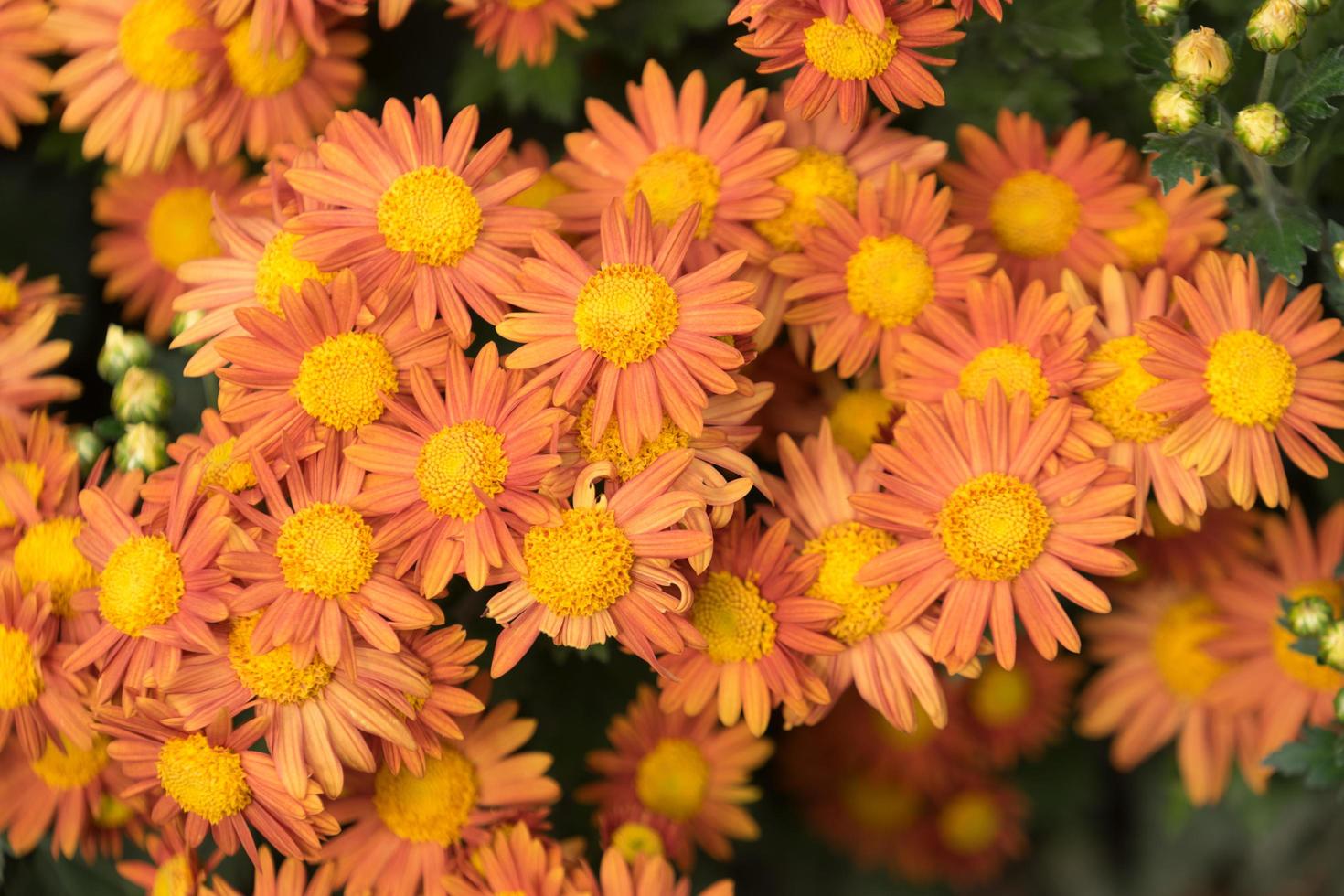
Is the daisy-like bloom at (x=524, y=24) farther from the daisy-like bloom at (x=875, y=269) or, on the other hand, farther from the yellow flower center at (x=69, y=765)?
the yellow flower center at (x=69, y=765)

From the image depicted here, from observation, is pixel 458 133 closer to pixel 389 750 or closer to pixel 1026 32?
pixel 389 750

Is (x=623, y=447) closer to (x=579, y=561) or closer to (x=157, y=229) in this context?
(x=579, y=561)

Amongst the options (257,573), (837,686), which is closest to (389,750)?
(257,573)

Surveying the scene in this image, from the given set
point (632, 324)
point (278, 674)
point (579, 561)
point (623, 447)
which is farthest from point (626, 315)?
point (278, 674)

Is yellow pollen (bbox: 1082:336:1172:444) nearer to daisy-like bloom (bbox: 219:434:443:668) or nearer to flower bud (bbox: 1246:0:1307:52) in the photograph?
flower bud (bbox: 1246:0:1307:52)

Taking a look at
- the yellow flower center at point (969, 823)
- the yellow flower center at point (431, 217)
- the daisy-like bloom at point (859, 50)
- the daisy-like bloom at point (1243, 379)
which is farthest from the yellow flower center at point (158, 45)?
the yellow flower center at point (969, 823)

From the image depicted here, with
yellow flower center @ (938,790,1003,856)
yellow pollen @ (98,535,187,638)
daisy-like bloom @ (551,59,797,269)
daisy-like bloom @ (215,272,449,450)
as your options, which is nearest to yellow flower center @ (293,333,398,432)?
daisy-like bloom @ (215,272,449,450)
